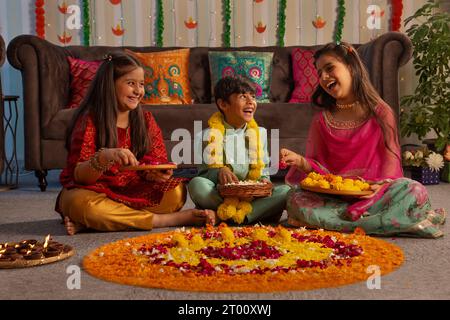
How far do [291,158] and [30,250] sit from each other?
1213 millimetres

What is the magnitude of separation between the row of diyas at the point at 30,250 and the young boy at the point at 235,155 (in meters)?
0.87

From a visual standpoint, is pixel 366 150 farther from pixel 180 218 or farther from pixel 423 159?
pixel 423 159

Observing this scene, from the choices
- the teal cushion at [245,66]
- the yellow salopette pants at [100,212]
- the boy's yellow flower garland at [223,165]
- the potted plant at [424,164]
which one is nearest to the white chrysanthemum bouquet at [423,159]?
the potted plant at [424,164]

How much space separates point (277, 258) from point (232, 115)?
1.10m

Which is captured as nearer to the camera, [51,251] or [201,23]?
[51,251]

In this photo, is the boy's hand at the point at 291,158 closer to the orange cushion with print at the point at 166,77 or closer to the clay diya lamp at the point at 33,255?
the clay diya lamp at the point at 33,255

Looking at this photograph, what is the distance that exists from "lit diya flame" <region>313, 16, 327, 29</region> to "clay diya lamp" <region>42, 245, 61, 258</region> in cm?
399

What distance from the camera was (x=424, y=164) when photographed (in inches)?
188

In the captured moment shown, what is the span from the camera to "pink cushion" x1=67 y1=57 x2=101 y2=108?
479cm

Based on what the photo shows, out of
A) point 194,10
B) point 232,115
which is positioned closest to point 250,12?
point 194,10

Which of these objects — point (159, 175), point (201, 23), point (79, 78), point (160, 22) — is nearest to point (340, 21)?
point (201, 23)

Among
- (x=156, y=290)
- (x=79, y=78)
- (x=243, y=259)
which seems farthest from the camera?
(x=79, y=78)

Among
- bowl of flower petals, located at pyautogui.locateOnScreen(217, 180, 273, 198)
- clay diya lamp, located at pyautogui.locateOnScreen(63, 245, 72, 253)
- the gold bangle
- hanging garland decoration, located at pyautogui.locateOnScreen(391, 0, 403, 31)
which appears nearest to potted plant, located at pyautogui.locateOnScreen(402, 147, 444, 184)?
hanging garland decoration, located at pyautogui.locateOnScreen(391, 0, 403, 31)

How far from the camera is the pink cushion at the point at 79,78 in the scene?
479 centimetres
